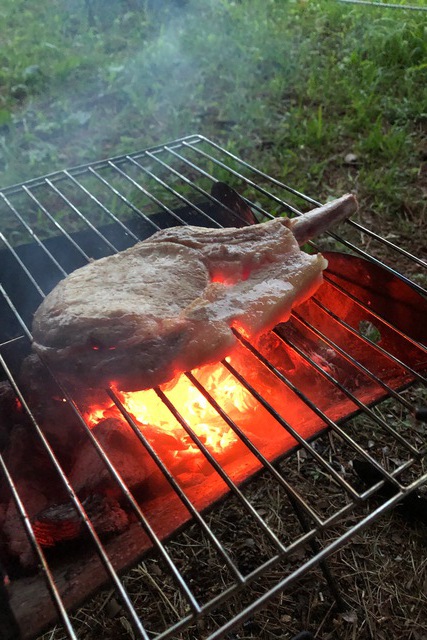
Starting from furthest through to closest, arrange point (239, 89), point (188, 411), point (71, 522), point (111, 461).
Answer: point (239, 89), point (188, 411), point (111, 461), point (71, 522)

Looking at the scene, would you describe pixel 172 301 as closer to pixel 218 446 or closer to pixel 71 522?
pixel 218 446

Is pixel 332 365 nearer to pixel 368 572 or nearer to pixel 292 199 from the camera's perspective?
pixel 368 572

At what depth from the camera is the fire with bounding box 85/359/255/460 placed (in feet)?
8.49

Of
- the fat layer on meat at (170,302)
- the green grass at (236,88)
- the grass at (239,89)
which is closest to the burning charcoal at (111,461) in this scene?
the fat layer on meat at (170,302)

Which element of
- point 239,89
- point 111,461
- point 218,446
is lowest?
point 218,446

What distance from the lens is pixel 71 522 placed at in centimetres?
218

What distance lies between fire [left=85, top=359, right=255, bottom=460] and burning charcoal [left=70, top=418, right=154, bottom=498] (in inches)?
4.5

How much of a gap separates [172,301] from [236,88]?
5236 millimetres

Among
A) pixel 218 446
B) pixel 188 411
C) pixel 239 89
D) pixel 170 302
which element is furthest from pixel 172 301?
pixel 239 89

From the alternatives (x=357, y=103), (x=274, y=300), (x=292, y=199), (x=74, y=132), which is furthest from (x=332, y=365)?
(x=74, y=132)

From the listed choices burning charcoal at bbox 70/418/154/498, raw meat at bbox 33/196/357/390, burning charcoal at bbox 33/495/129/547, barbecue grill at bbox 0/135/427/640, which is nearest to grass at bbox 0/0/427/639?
barbecue grill at bbox 0/135/427/640

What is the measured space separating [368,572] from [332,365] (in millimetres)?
1101

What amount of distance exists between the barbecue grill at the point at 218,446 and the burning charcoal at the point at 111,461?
0.08 ft

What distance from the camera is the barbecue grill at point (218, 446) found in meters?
1.95
